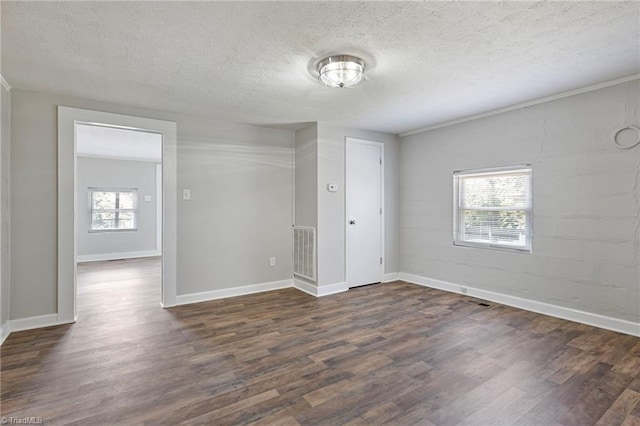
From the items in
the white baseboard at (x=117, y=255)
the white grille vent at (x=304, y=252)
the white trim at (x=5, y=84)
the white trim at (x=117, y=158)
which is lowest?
the white baseboard at (x=117, y=255)

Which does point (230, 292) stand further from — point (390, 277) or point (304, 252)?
point (390, 277)

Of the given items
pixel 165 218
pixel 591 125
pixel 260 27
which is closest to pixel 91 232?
pixel 165 218

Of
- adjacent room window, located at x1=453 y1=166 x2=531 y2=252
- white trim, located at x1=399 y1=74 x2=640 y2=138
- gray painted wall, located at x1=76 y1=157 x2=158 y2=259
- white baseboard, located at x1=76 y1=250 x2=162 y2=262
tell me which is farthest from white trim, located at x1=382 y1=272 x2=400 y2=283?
gray painted wall, located at x1=76 y1=157 x2=158 y2=259

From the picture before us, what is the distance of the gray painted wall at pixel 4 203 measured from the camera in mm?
2920

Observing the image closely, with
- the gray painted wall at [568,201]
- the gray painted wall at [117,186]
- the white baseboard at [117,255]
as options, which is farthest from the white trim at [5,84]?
the white baseboard at [117,255]

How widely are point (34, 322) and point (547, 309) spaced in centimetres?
538

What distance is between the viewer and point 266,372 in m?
2.35

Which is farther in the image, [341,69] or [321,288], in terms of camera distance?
[321,288]

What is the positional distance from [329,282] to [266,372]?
220 cm

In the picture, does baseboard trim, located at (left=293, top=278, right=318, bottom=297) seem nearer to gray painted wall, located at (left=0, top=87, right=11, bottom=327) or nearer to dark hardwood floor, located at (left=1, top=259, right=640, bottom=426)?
dark hardwood floor, located at (left=1, top=259, right=640, bottom=426)

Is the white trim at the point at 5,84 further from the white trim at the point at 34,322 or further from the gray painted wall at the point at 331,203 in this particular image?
the gray painted wall at the point at 331,203

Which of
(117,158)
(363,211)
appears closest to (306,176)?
(363,211)

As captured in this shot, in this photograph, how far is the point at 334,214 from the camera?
4570mm

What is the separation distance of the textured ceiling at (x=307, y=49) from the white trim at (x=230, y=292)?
2.34m
